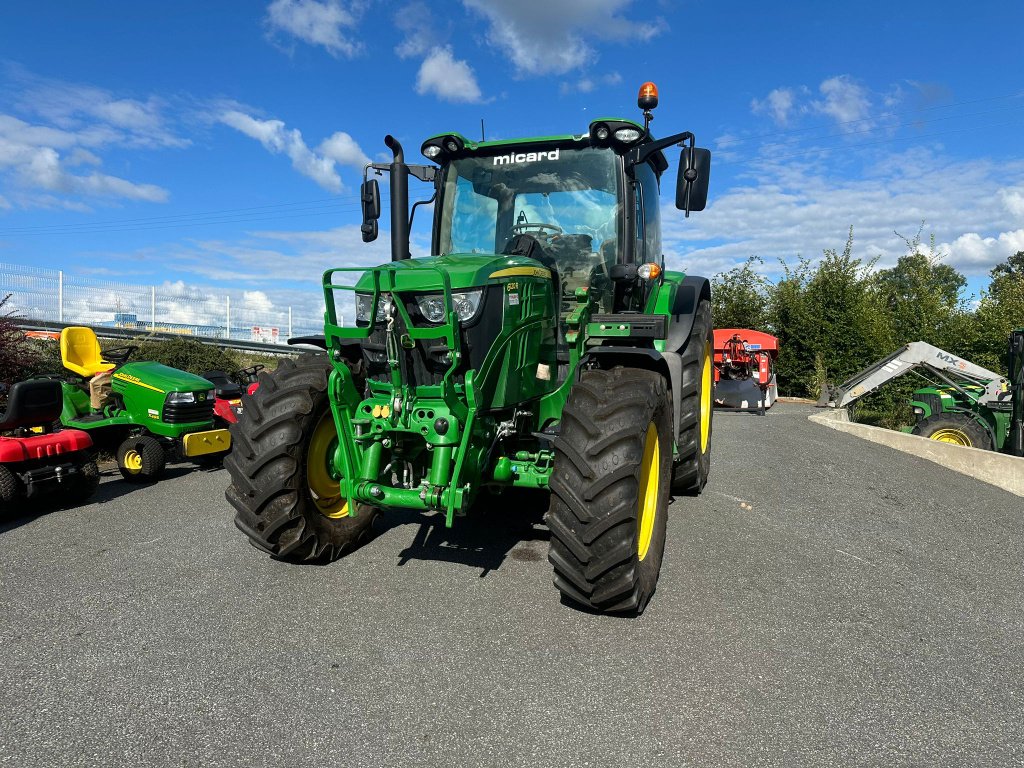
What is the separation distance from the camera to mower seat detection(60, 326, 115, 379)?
6.75 m

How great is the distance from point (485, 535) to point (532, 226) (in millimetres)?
2180

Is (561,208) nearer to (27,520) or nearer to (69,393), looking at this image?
(27,520)

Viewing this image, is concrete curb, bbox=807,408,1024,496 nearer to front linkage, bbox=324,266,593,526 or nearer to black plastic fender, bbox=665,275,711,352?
black plastic fender, bbox=665,275,711,352

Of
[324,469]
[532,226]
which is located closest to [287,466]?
[324,469]

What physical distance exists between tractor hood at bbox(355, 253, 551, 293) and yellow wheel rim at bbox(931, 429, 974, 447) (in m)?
8.28

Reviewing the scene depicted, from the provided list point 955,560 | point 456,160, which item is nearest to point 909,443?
point 955,560

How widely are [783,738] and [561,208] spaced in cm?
347

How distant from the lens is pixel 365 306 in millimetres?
3717

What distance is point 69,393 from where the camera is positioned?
6.80 m

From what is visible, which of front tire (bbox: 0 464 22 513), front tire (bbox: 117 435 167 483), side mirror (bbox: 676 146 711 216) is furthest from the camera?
front tire (bbox: 117 435 167 483)

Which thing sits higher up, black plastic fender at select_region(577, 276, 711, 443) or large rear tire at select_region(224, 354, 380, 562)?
black plastic fender at select_region(577, 276, 711, 443)

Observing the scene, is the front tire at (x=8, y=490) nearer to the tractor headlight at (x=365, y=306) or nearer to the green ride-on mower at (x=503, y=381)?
the green ride-on mower at (x=503, y=381)

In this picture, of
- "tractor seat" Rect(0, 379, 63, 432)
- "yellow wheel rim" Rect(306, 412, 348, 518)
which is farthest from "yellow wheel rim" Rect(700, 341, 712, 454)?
"tractor seat" Rect(0, 379, 63, 432)

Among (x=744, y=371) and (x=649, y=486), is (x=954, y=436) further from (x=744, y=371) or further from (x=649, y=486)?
(x=649, y=486)
